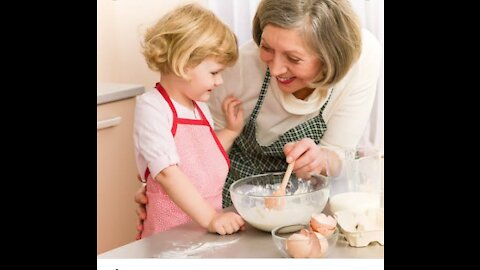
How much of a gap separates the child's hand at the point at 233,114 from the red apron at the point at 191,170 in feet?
0.14

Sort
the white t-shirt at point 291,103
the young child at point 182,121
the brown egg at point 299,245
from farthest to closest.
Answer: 1. the white t-shirt at point 291,103
2. the young child at point 182,121
3. the brown egg at point 299,245

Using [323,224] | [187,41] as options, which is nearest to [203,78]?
[187,41]

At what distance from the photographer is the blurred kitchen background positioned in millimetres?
923

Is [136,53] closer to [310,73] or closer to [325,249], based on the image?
[310,73]

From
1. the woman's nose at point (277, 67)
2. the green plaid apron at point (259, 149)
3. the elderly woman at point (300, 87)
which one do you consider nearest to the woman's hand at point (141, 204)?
the elderly woman at point (300, 87)

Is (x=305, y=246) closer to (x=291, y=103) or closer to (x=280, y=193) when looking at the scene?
(x=280, y=193)

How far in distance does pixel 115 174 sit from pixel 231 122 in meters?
0.19

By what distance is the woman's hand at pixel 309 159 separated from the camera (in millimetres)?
915

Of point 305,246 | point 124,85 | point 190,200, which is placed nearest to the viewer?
point 305,246

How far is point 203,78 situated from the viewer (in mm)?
910

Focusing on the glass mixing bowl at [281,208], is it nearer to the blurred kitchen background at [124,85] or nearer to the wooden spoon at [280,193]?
the wooden spoon at [280,193]

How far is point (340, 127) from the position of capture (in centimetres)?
102

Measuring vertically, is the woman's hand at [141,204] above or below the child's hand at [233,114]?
below
